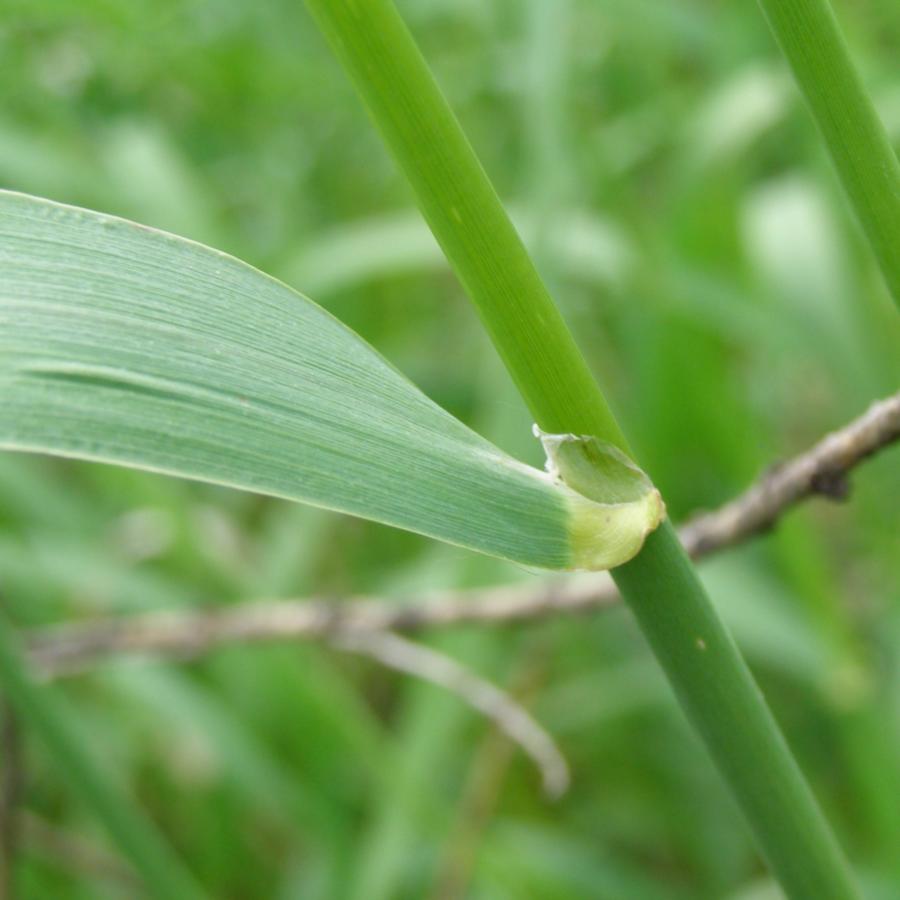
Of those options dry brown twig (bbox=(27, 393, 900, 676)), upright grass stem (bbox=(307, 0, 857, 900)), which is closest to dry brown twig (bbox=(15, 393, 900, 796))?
dry brown twig (bbox=(27, 393, 900, 676))

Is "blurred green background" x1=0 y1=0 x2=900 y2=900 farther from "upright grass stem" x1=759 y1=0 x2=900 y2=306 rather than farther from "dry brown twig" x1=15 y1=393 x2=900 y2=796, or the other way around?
"upright grass stem" x1=759 y1=0 x2=900 y2=306

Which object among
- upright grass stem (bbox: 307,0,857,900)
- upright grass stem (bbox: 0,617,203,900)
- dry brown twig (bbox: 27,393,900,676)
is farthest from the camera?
upright grass stem (bbox: 0,617,203,900)

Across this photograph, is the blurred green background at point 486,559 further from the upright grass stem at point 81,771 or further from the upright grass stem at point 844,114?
the upright grass stem at point 844,114

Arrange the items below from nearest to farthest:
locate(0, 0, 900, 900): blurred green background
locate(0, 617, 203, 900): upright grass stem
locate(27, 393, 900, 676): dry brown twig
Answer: locate(27, 393, 900, 676): dry brown twig < locate(0, 617, 203, 900): upright grass stem < locate(0, 0, 900, 900): blurred green background

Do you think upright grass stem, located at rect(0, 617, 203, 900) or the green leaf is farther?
upright grass stem, located at rect(0, 617, 203, 900)

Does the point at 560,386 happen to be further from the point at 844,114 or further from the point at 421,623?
the point at 421,623

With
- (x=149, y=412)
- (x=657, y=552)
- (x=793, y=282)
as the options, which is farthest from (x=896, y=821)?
(x=149, y=412)
